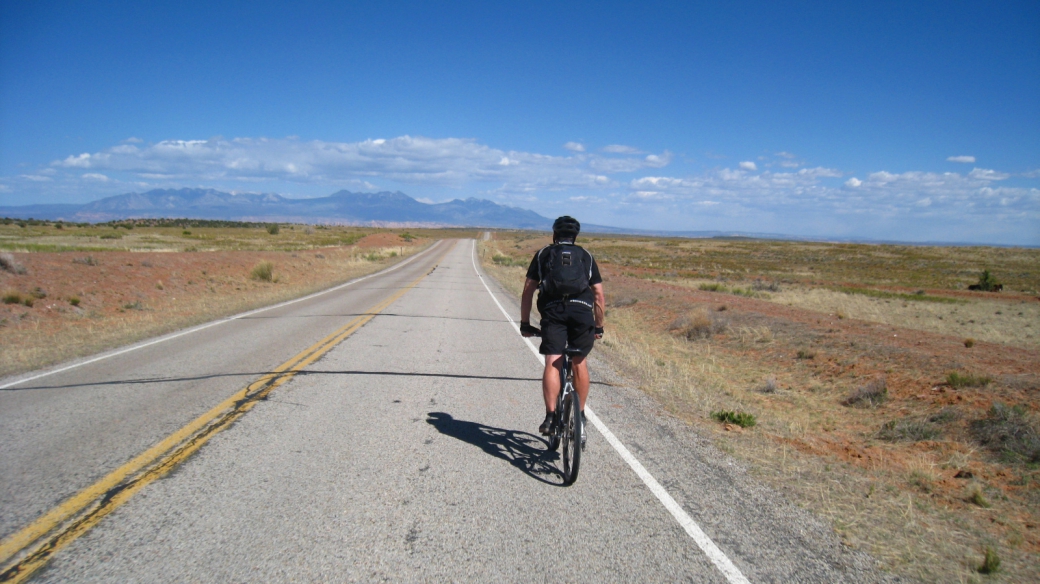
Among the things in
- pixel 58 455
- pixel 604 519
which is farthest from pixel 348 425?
pixel 604 519

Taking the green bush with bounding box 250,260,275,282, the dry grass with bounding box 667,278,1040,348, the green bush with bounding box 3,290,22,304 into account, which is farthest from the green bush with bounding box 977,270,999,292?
the green bush with bounding box 3,290,22,304

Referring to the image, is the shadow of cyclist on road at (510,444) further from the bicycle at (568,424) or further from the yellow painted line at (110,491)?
the yellow painted line at (110,491)

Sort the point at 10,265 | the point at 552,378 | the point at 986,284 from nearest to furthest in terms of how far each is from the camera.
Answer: the point at 552,378 < the point at 10,265 < the point at 986,284

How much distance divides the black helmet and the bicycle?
87 centimetres

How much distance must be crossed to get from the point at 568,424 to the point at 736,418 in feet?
9.67

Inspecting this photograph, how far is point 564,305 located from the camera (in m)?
4.48

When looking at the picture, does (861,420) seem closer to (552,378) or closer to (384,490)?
(552,378)

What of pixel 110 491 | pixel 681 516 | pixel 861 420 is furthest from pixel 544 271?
pixel 861 420

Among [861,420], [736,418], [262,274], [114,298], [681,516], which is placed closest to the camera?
[681,516]

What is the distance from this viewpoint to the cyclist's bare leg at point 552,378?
451 centimetres

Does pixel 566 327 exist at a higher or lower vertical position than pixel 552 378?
higher

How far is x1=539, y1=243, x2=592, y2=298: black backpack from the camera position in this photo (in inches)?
173

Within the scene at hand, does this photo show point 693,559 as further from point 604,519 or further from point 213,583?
point 213,583

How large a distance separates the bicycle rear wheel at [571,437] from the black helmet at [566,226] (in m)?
1.34
